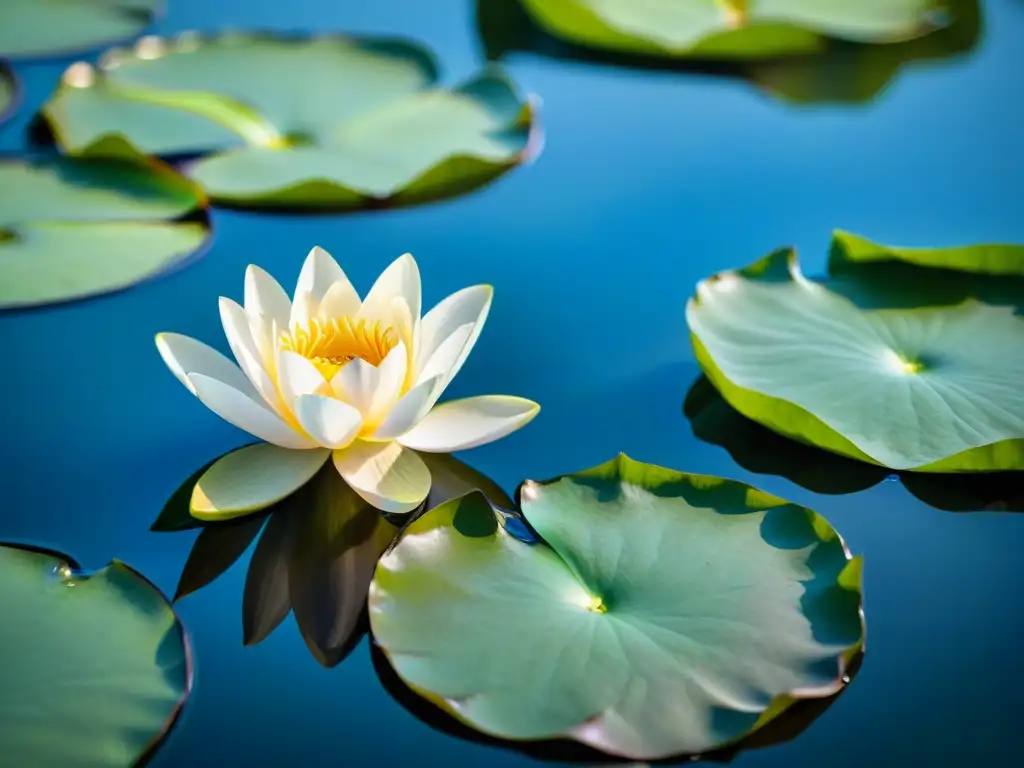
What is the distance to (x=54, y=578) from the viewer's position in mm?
1207

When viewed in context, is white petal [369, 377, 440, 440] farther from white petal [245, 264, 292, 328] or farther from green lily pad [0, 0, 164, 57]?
green lily pad [0, 0, 164, 57]

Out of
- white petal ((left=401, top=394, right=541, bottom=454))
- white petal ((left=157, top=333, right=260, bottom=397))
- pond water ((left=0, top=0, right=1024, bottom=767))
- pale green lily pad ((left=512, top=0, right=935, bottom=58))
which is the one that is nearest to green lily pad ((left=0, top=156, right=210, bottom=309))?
pond water ((left=0, top=0, right=1024, bottom=767))

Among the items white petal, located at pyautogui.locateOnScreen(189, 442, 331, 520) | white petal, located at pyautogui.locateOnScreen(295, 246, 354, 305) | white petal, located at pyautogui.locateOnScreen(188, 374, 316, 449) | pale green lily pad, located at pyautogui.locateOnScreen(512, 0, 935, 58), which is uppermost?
pale green lily pad, located at pyautogui.locateOnScreen(512, 0, 935, 58)

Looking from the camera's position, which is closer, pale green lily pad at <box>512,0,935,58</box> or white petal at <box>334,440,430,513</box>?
white petal at <box>334,440,430,513</box>

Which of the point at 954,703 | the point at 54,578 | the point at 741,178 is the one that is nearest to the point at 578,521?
the point at 954,703

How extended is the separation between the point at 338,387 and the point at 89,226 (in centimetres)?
→ 81

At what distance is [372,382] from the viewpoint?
4.15 feet

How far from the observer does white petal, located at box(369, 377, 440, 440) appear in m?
1.28

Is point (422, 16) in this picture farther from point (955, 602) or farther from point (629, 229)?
point (955, 602)

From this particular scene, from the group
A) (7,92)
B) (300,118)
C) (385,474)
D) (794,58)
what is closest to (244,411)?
(385,474)

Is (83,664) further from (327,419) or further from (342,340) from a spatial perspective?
(342,340)

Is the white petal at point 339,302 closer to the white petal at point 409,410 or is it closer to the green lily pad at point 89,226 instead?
the white petal at point 409,410

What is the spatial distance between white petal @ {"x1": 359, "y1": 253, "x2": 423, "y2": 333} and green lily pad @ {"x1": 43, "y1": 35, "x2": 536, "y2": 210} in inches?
21.8

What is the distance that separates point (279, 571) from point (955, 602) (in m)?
0.77
